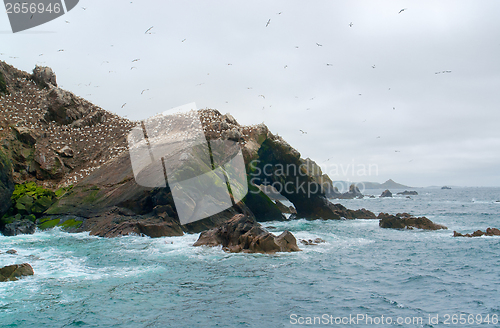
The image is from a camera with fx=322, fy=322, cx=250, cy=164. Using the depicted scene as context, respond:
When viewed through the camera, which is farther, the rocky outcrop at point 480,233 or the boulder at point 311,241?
the rocky outcrop at point 480,233

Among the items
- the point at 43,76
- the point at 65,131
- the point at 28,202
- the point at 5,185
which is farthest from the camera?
the point at 43,76

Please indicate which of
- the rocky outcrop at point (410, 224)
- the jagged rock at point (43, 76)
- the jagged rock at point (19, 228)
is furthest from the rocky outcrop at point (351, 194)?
the jagged rock at point (19, 228)

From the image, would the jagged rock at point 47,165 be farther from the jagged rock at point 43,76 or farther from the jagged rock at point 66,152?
the jagged rock at point 43,76

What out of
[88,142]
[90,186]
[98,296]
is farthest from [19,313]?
[88,142]

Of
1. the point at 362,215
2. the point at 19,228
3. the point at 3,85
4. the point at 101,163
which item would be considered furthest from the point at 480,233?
the point at 3,85

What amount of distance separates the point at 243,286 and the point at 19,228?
19.5 meters

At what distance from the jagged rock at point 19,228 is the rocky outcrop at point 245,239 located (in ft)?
43.0

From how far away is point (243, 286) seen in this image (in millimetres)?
12242

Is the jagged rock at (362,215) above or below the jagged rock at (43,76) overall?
below

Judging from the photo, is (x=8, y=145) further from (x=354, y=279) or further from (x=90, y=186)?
(x=354, y=279)

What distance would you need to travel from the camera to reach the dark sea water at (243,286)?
9359mm

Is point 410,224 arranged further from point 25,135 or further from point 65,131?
point 25,135

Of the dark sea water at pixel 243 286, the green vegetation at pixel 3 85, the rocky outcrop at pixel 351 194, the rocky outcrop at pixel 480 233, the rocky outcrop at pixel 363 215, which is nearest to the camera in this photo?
the dark sea water at pixel 243 286

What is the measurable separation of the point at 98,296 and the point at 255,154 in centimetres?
2553
